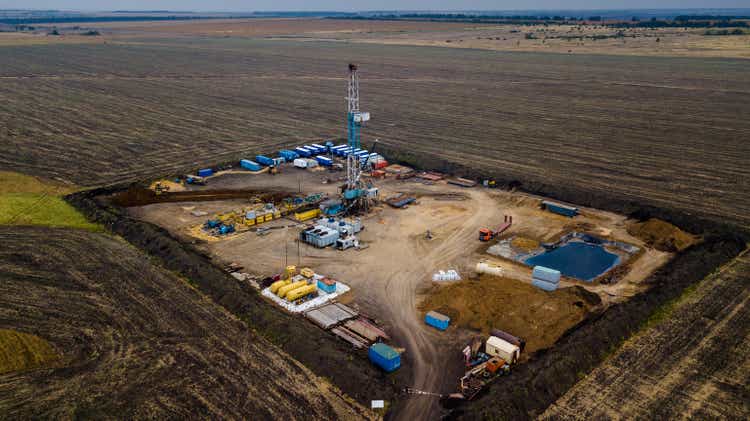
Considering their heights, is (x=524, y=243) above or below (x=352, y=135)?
below

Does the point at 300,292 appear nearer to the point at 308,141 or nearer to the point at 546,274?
the point at 546,274

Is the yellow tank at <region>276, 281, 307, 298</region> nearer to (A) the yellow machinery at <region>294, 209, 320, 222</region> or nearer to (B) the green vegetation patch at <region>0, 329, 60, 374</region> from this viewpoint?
(B) the green vegetation patch at <region>0, 329, 60, 374</region>

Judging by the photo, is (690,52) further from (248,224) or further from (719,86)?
(248,224)

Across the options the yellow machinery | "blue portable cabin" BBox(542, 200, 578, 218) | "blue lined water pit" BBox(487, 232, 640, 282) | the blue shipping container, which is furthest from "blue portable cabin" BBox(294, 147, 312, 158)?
the blue shipping container

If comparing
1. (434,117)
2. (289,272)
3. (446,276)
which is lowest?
(446,276)

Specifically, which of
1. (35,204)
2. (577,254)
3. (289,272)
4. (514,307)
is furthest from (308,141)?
(514,307)

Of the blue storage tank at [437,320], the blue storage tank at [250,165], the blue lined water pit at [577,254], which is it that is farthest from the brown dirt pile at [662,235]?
the blue storage tank at [250,165]
